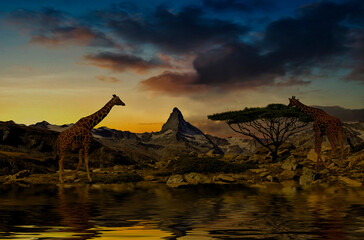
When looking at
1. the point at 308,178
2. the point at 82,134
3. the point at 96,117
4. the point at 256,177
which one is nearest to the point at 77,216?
the point at 82,134

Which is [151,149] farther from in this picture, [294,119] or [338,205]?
[338,205]

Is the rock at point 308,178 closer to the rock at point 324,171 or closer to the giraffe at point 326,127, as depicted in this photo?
the rock at point 324,171

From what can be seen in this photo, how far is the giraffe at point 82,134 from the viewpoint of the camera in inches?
1032

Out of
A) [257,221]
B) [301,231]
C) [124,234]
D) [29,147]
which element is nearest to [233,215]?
[257,221]

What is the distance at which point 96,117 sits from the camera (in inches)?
1069

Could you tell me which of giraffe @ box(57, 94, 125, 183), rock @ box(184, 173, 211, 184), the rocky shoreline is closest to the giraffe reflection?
the rocky shoreline

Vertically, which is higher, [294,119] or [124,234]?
[294,119]

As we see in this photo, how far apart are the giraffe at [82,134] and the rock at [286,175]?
13.3 m

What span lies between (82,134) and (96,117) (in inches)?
67.0

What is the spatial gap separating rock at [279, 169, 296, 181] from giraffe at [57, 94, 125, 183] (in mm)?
13341

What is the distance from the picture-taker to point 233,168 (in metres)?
32.8

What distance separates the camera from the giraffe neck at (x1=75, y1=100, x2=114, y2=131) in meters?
26.8

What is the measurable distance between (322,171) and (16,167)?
1156 inches

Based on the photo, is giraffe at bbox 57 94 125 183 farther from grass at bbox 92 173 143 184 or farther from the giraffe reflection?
the giraffe reflection
